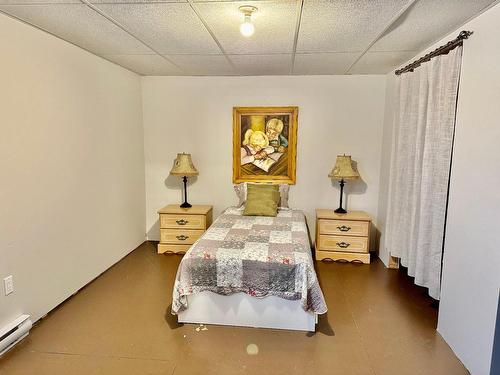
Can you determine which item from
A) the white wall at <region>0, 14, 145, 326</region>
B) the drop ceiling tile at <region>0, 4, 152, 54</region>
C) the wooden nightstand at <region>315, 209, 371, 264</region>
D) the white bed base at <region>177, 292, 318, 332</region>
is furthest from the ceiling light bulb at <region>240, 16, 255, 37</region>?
the wooden nightstand at <region>315, 209, 371, 264</region>

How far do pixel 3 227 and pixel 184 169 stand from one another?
2.08 metres

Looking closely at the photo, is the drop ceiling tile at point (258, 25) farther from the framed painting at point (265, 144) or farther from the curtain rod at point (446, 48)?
the framed painting at point (265, 144)

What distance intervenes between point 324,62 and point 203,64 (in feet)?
4.18

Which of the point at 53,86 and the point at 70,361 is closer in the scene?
the point at 70,361

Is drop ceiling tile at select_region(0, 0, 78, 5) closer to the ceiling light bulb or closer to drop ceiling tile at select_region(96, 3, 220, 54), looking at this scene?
drop ceiling tile at select_region(96, 3, 220, 54)

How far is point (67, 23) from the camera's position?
228 centimetres

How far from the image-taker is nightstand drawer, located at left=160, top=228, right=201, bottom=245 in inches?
156

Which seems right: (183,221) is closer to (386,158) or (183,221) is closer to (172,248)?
(172,248)

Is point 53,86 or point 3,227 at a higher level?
point 53,86

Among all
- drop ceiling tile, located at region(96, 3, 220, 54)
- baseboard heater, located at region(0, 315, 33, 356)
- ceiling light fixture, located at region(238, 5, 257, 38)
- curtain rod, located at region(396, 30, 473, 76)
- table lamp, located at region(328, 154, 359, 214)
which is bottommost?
baseboard heater, located at region(0, 315, 33, 356)

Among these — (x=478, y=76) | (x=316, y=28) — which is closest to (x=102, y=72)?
(x=316, y=28)

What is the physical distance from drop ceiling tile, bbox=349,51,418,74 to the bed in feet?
6.54

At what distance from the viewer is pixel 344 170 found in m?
3.80

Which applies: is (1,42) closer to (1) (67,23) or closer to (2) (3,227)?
(1) (67,23)
